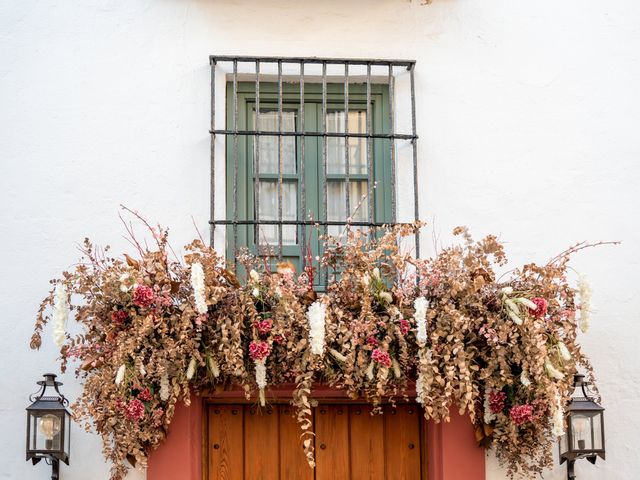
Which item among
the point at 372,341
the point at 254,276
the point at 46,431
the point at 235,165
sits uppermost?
the point at 235,165

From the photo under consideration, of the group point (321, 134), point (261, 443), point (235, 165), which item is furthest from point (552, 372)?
point (235, 165)

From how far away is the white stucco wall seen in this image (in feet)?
19.8

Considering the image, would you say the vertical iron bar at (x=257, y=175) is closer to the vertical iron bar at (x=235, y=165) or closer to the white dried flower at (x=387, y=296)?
the vertical iron bar at (x=235, y=165)

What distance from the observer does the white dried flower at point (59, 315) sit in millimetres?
5430

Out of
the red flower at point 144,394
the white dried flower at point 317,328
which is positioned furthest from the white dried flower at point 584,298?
the red flower at point 144,394

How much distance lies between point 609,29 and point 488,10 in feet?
2.37

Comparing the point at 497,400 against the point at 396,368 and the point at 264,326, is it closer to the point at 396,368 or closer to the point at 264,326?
the point at 396,368

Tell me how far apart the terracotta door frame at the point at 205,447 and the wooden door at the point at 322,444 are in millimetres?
93

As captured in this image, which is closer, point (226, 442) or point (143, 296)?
point (143, 296)

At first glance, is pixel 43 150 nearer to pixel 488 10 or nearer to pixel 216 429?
pixel 216 429

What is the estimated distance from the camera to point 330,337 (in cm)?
545

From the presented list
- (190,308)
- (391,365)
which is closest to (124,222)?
(190,308)

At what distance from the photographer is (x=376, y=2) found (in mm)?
6391

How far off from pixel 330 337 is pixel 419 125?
4.94ft
